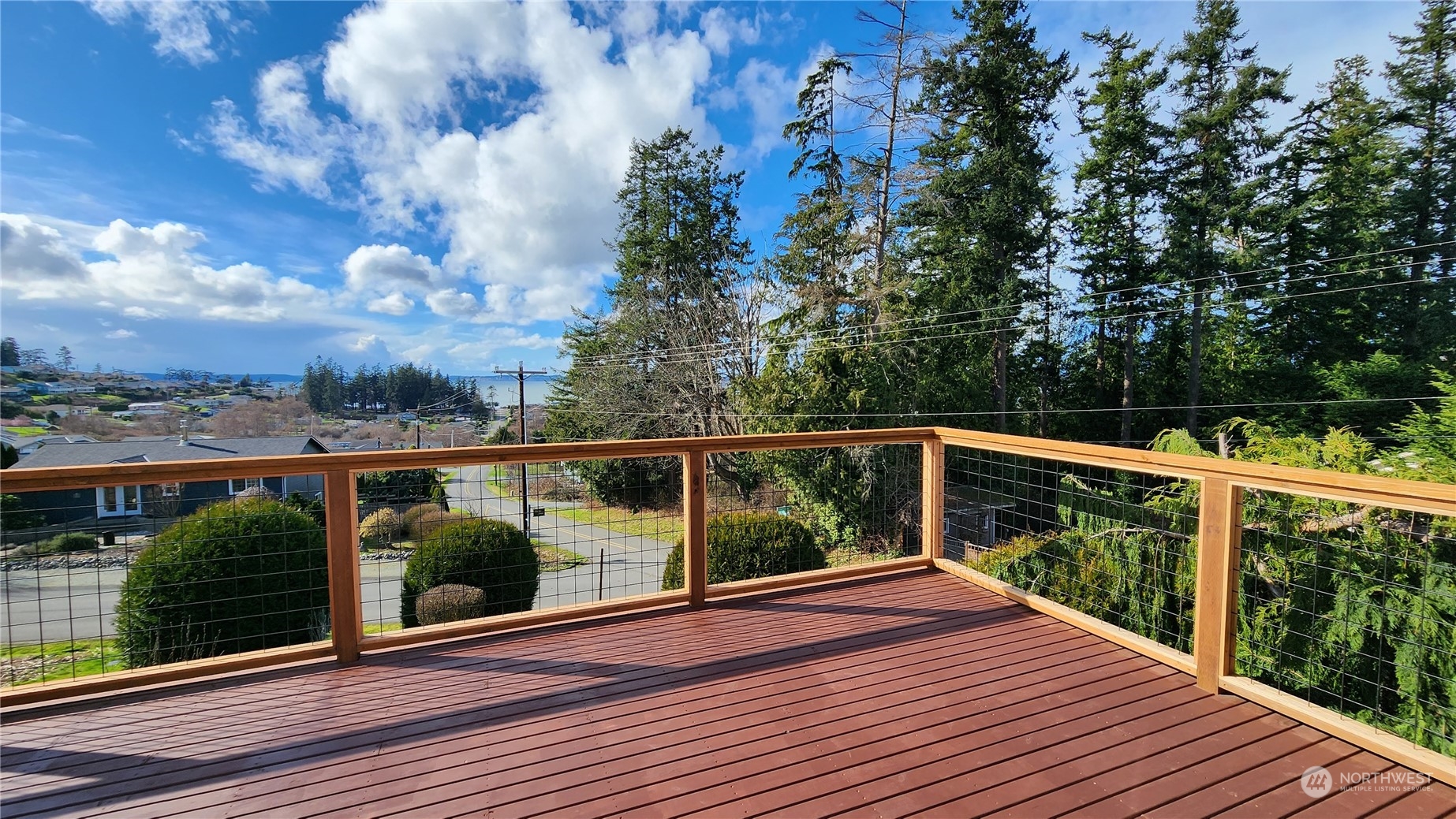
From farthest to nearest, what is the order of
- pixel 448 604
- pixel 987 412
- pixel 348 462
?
pixel 987 412, pixel 448 604, pixel 348 462

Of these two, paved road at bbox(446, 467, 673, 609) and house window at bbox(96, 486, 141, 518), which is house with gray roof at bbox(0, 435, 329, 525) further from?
paved road at bbox(446, 467, 673, 609)

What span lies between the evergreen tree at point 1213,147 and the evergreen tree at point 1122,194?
22.4 inches

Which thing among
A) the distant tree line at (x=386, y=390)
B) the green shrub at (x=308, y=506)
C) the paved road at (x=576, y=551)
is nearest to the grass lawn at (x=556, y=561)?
the paved road at (x=576, y=551)

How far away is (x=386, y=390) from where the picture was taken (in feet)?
83.1

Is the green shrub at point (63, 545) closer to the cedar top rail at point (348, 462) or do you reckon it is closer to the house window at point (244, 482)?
the cedar top rail at point (348, 462)

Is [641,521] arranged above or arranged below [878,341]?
below

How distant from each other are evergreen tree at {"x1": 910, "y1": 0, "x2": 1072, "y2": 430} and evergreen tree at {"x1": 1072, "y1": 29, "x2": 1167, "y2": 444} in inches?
69.8

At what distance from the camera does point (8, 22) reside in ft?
8.29

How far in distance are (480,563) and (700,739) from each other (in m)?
3.81

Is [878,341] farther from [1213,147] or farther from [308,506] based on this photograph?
[1213,147]

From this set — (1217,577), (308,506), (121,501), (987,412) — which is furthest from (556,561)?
(987,412)

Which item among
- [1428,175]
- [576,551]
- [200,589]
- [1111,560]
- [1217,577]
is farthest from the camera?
[1428,175]

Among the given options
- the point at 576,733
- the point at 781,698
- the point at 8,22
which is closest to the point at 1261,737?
the point at 781,698

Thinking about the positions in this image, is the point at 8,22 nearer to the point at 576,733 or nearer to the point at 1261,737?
the point at 576,733
